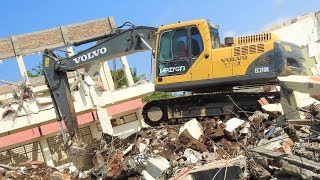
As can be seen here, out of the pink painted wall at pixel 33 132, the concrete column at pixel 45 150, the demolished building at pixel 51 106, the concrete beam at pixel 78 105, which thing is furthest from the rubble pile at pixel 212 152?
the concrete column at pixel 45 150

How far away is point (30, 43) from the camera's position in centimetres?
3073

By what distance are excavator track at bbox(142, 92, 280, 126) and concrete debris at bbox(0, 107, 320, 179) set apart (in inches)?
18.0

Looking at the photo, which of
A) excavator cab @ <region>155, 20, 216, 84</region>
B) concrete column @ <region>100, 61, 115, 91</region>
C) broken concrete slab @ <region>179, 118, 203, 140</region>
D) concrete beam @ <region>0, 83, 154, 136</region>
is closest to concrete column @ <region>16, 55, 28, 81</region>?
concrete column @ <region>100, 61, 115, 91</region>

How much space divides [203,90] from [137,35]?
2494 mm

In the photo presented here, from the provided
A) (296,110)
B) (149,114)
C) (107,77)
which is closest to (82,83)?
(107,77)

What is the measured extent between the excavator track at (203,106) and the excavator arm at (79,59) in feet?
6.99

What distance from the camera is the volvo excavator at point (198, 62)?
11.5 metres

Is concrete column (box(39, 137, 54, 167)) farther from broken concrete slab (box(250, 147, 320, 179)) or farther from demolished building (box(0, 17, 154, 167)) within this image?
broken concrete slab (box(250, 147, 320, 179))

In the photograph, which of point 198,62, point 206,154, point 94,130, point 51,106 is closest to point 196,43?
point 198,62

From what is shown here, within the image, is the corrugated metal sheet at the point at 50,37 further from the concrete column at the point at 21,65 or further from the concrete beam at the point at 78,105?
the concrete beam at the point at 78,105

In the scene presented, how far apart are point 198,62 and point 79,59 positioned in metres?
3.11

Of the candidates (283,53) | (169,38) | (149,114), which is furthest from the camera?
(149,114)

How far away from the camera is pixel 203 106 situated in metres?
13.0

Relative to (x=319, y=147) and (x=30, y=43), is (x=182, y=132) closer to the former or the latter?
(x=319, y=147)
